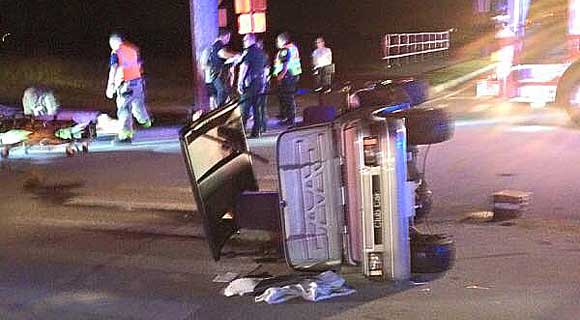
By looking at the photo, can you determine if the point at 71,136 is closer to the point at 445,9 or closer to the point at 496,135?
the point at 496,135

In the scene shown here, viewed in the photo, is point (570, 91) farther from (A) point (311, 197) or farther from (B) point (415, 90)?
(A) point (311, 197)

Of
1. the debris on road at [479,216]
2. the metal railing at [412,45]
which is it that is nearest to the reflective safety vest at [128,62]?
the debris on road at [479,216]

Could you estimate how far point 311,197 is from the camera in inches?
233

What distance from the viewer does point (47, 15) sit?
40.8 metres

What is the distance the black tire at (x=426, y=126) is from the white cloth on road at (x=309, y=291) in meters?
1.11

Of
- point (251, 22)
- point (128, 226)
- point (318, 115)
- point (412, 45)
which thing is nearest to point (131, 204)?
point (128, 226)

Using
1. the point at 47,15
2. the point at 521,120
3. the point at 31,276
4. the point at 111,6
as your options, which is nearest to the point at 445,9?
the point at 111,6

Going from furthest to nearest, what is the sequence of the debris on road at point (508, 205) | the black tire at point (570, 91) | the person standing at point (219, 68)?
the person standing at point (219, 68), the black tire at point (570, 91), the debris on road at point (508, 205)

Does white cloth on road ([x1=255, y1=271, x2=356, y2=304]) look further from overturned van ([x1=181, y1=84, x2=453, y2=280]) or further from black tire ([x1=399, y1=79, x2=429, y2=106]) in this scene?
black tire ([x1=399, y1=79, x2=429, y2=106])

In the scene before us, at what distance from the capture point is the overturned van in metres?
5.54

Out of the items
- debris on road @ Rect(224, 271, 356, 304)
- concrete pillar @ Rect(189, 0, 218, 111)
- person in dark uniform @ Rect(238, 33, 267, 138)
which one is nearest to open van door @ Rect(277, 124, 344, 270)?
debris on road @ Rect(224, 271, 356, 304)

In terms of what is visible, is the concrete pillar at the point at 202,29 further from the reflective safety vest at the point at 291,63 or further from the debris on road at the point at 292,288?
the debris on road at the point at 292,288

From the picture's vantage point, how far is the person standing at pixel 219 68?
13.7 metres

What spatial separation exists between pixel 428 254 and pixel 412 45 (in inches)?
1089
